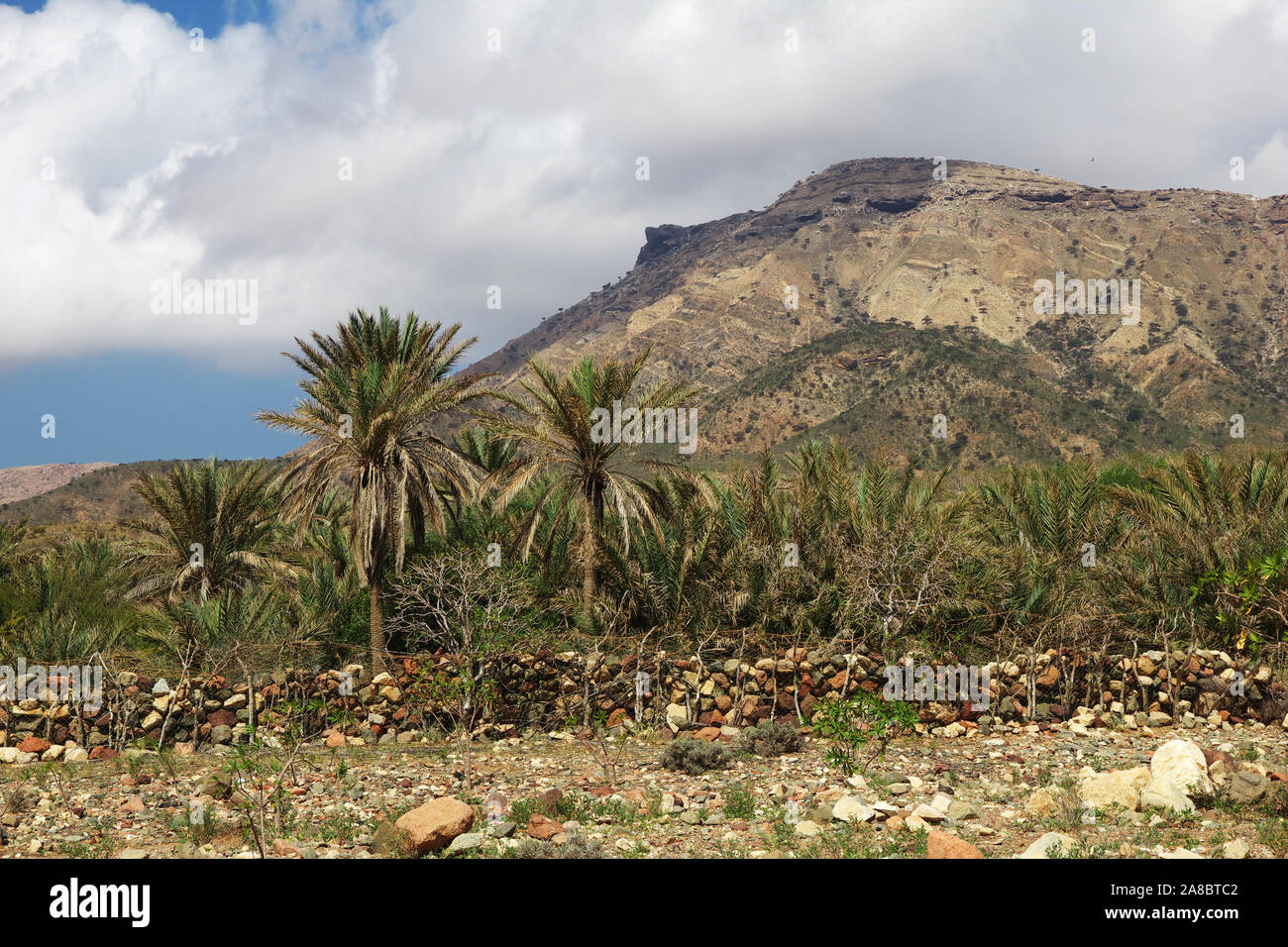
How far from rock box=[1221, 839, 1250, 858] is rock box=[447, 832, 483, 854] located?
14.8ft

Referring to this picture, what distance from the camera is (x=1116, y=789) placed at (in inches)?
255

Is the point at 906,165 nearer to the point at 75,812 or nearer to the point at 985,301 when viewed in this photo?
the point at 985,301

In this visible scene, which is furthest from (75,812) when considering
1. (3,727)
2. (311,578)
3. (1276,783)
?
(1276,783)

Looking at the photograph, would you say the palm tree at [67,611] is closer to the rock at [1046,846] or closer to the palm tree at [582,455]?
the palm tree at [582,455]

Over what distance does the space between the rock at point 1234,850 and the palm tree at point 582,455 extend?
7019 millimetres

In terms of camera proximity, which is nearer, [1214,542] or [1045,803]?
[1045,803]

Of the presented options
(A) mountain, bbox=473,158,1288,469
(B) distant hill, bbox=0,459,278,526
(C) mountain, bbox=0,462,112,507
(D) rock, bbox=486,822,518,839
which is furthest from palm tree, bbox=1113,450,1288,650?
(C) mountain, bbox=0,462,112,507

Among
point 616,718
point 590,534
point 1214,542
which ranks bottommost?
point 616,718

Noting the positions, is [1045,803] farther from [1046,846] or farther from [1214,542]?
[1214,542]

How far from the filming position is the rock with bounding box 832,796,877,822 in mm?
6145

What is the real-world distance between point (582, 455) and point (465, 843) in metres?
6.46

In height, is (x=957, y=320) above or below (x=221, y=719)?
above

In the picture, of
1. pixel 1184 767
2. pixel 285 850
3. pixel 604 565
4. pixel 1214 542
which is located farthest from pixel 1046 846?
pixel 1214 542

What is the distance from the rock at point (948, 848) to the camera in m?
4.95
